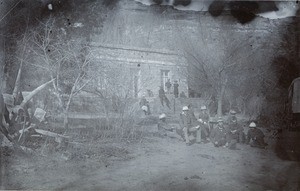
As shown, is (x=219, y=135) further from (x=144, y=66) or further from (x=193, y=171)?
(x=144, y=66)

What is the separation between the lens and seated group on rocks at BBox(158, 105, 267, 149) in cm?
493

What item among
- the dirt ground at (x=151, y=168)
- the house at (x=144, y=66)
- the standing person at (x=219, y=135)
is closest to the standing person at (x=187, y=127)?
the dirt ground at (x=151, y=168)

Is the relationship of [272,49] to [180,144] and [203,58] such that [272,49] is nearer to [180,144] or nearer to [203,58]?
[203,58]

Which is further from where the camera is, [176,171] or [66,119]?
[66,119]

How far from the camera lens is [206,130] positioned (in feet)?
16.4

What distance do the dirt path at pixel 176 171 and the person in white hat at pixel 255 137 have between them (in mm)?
93

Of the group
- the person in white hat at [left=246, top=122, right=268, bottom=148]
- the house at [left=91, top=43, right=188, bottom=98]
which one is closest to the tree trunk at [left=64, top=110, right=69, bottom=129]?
the house at [left=91, top=43, right=188, bottom=98]

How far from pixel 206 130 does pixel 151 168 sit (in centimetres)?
103

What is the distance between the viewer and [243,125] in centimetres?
496

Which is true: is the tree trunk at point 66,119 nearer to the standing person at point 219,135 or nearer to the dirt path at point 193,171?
the dirt path at point 193,171

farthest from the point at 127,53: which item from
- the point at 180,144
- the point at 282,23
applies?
the point at 282,23

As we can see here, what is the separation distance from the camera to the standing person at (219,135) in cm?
495

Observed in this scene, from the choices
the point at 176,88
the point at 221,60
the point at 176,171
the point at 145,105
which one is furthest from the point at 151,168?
the point at 221,60

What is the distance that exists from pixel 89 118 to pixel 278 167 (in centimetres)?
296
